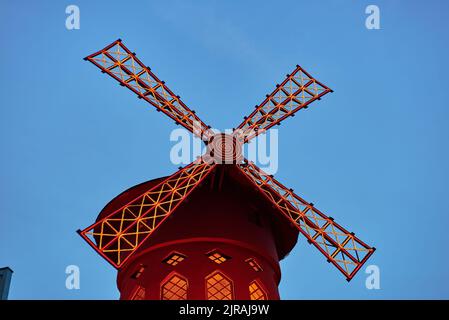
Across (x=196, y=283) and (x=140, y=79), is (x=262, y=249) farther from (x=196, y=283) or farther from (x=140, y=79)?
(x=140, y=79)

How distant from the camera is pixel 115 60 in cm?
1196

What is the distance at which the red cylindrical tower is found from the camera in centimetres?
1023

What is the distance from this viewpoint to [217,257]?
1048 centimetres

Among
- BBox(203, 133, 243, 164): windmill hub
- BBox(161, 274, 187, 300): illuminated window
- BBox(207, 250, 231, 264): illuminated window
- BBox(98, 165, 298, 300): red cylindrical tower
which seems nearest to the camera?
BBox(161, 274, 187, 300): illuminated window

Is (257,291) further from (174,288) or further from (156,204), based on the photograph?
(156,204)

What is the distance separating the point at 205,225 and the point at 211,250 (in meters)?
0.51

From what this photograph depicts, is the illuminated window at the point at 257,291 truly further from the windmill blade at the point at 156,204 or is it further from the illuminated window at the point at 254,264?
the windmill blade at the point at 156,204

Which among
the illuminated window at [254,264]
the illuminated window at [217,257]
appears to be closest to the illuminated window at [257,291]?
the illuminated window at [254,264]

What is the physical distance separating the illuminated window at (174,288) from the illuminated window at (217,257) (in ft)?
2.05

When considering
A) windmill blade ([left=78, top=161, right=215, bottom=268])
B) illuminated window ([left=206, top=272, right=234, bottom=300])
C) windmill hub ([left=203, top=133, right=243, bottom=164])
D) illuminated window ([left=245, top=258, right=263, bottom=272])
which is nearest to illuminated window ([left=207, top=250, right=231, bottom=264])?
illuminated window ([left=206, top=272, right=234, bottom=300])

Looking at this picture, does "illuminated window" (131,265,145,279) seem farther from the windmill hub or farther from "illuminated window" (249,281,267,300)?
the windmill hub
